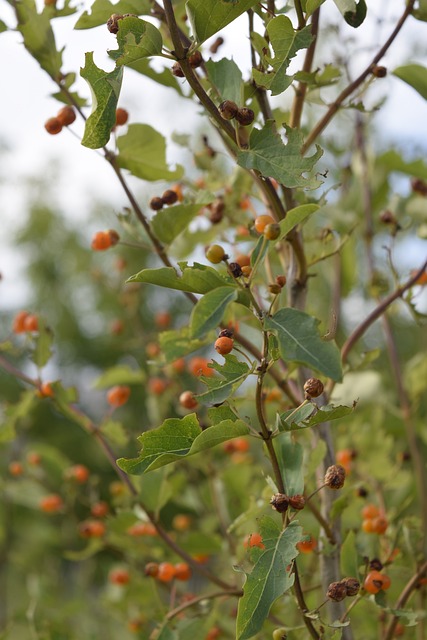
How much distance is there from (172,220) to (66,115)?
0.33 feet

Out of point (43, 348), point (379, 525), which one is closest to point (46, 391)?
point (43, 348)

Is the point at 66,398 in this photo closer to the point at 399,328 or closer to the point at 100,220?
the point at 399,328

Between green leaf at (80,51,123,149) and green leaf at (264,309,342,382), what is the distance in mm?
117

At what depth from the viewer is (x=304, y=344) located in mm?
318

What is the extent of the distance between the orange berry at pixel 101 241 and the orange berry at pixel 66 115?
9 centimetres

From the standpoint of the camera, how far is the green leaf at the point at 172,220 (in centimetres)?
48

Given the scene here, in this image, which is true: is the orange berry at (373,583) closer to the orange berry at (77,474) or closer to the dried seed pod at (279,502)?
the dried seed pod at (279,502)

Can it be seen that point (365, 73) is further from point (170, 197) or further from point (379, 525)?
point (379, 525)

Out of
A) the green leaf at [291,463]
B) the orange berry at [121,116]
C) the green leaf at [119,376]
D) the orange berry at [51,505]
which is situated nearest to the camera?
the green leaf at [291,463]

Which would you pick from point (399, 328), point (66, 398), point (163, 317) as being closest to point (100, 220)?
point (399, 328)

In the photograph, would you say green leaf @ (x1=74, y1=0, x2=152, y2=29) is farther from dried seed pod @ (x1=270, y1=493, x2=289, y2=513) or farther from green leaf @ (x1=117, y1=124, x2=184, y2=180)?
dried seed pod @ (x1=270, y1=493, x2=289, y2=513)

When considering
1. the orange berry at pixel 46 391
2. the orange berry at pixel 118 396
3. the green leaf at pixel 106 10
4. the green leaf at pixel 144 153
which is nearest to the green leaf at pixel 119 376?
the orange berry at pixel 118 396

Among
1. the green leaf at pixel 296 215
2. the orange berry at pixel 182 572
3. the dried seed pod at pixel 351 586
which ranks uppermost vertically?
the green leaf at pixel 296 215

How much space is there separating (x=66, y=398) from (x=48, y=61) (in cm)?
26
